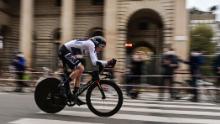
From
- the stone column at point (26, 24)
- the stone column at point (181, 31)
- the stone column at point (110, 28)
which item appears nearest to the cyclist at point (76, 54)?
the stone column at point (181, 31)

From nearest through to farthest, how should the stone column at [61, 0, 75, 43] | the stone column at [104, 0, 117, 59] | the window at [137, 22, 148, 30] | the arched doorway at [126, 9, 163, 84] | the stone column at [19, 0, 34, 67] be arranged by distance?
the stone column at [104, 0, 117, 59], the stone column at [61, 0, 75, 43], the stone column at [19, 0, 34, 67], the arched doorway at [126, 9, 163, 84], the window at [137, 22, 148, 30]

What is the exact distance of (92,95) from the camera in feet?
29.4

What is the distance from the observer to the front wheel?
8.80 meters

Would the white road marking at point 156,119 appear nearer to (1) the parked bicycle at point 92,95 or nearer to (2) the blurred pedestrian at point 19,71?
(1) the parked bicycle at point 92,95

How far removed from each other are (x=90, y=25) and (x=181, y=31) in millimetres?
11087

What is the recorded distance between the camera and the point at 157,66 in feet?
74.7

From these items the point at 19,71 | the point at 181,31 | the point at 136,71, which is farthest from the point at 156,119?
the point at 181,31

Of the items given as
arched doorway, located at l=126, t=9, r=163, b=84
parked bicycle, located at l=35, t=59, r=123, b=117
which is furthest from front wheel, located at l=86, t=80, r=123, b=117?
arched doorway, located at l=126, t=9, r=163, b=84

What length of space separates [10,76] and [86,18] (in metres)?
24.3

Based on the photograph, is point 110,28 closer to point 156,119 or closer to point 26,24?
point 26,24

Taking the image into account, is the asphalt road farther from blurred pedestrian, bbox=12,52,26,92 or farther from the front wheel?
blurred pedestrian, bbox=12,52,26,92

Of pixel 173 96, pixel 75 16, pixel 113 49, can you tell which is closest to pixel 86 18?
pixel 75 16

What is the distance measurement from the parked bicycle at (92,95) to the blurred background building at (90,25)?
26.3 metres

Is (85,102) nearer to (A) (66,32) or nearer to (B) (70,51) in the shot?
(B) (70,51)
